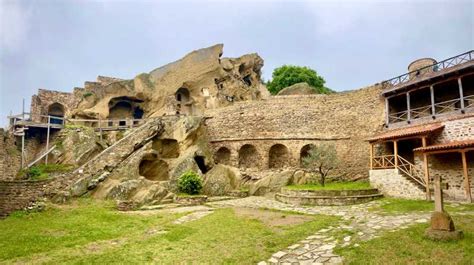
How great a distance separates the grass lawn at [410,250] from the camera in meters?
5.38

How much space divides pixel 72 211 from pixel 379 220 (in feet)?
38.0

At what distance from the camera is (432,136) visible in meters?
15.1

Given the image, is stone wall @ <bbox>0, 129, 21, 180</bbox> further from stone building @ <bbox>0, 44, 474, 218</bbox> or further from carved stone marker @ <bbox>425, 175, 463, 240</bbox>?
carved stone marker @ <bbox>425, 175, 463, 240</bbox>

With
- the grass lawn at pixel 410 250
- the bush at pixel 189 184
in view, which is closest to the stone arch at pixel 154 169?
the bush at pixel 189 184

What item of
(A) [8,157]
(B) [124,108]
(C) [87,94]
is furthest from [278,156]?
(C) [87,94]

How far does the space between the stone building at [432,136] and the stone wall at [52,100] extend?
2850 cm

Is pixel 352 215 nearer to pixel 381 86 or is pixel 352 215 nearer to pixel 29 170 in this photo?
pixel 381 86

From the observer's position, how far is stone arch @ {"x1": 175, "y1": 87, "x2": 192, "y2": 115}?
97.9 ft

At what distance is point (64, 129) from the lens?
2180cm

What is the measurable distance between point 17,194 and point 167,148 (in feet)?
31.2

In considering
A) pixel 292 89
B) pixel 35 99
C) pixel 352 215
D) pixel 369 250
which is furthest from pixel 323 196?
pixel 35 99

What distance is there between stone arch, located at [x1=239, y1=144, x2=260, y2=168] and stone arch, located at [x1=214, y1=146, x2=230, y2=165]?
1044 mm

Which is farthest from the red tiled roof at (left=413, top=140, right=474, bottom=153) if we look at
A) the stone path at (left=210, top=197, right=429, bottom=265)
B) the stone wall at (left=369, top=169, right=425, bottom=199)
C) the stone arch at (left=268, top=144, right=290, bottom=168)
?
the stone arch at (left=268, top=144, right=290, bottom=168)

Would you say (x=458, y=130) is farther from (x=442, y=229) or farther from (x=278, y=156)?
(x=278, y=156)
